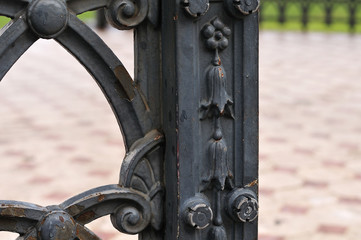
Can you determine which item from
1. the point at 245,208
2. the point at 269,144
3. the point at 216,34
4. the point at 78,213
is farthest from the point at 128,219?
the point at 269,144

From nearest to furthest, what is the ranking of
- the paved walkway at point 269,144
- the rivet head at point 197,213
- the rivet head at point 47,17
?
1. the rivet head at point 47,17
2. the rivet head at point 197,213
3. the paved walkway at point 269,144

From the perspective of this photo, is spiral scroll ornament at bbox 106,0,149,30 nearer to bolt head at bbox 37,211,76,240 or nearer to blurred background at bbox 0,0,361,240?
bolt head at bbox 37,211,76,240

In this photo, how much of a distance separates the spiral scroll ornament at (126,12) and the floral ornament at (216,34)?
0.09 m

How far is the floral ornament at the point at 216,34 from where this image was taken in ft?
3.30

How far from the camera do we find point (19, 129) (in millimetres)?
5629

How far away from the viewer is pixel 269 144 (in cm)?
511

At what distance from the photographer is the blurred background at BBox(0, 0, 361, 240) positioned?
144 inches

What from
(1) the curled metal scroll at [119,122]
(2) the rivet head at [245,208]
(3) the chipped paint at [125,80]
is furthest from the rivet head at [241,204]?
(3) the chipped paint at [125,80]

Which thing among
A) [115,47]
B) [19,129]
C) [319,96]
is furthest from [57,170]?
[115,47]

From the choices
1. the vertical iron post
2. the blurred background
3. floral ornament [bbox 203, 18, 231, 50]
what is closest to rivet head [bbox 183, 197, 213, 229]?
the vertical iron post

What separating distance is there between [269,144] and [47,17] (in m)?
4.27

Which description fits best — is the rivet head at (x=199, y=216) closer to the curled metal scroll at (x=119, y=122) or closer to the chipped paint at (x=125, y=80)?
the curled metal scroll at (x=119, y=122)

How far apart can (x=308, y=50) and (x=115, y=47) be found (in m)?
3.03

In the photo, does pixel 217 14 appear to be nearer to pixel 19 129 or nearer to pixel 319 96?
pixel 19 129
